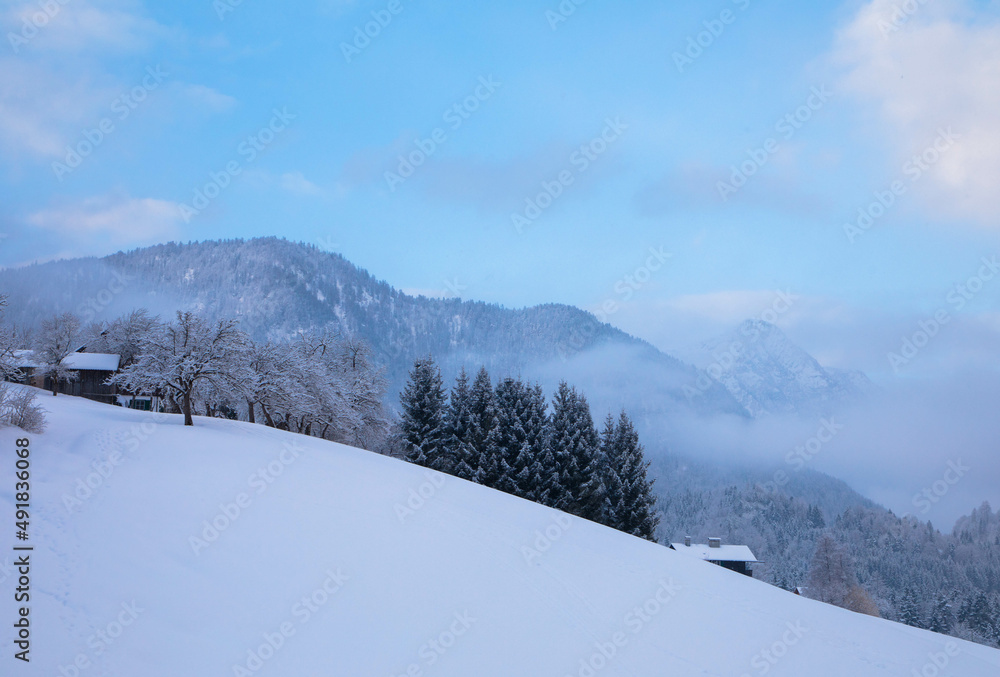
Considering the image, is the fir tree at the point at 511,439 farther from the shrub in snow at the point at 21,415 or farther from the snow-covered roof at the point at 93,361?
the snow-covered roof at the point at 93,361

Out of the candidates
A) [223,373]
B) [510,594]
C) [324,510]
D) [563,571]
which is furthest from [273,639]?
[223,373]

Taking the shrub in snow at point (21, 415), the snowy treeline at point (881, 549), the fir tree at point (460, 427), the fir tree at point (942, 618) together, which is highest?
the shrub in snow at point (21, 415)

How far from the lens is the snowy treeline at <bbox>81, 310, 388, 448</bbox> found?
2477 cm

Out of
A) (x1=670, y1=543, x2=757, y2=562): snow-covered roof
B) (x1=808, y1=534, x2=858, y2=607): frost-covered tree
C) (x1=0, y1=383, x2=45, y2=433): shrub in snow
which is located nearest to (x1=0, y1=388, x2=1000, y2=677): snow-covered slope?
(x1=0, y1=383, x2=45, y2=433): shrub in snow

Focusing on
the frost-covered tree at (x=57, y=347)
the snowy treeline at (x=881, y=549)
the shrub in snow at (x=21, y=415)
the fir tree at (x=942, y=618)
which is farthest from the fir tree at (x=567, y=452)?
the fir tree at (x=942, y=618)

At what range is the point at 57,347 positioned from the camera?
50.0m

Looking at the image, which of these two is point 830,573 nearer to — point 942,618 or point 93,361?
point 942,618

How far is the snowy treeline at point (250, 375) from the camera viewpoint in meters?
24.8

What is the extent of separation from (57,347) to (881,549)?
12798 cm

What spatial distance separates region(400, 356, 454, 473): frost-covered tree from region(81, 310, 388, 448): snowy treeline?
17.7ft

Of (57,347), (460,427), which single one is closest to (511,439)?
(460,427)

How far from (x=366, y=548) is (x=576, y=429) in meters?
23.5

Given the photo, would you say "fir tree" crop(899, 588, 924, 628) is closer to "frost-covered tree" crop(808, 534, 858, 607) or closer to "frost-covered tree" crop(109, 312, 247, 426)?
"frost-covered tree" crop(808, 534, 858, 607)

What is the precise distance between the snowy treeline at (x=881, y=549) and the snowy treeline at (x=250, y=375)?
42.3 m
